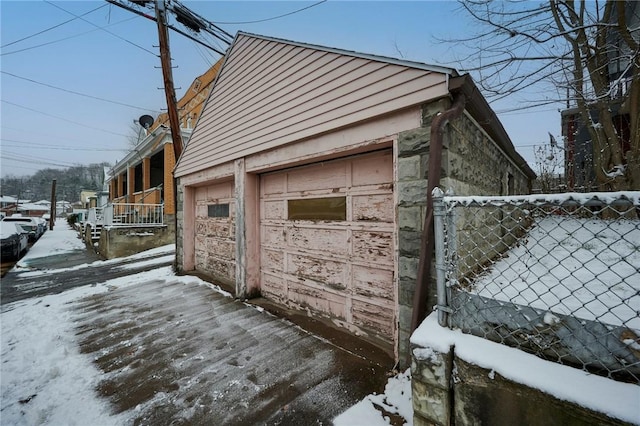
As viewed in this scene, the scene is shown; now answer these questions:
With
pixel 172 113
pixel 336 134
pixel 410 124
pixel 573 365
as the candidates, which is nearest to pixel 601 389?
pixel 573 365

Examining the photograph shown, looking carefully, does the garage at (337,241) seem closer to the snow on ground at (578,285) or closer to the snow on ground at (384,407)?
the snow on ground at (384,407)

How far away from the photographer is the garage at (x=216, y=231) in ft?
18.1

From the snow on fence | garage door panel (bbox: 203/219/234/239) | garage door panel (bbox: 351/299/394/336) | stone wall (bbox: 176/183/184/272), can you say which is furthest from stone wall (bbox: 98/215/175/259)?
the snow on fence

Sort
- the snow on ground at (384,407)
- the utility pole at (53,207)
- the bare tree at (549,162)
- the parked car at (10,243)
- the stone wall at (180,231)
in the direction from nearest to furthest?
the snow on ground at (384,407)
the stone wall at (180,231)
the parked car at (10,243)
the bare tree at (549,162)
the utility pole at (53,207)

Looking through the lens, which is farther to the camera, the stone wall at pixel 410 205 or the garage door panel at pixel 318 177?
the garage door panel at pixel 318 177

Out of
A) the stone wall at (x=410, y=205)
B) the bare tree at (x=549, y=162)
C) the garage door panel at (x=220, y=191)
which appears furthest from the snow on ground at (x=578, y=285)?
the bare tree at (x=549, y=162)

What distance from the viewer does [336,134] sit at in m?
3.14

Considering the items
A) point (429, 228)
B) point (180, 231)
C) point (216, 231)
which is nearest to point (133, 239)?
point (180, 231)

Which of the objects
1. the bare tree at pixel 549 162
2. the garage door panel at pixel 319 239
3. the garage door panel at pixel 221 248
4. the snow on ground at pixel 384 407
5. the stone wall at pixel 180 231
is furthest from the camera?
the bare tree at pixel 549 162

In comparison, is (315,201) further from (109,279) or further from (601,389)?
(109,279)

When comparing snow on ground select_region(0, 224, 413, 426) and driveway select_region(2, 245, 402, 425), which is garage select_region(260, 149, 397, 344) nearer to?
driveway select_region(2, 245, 402, 425)

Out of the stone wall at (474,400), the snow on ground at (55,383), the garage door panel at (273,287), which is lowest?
the snow on ground at (55,383)

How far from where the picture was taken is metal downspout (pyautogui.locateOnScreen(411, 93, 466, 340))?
2.20 m

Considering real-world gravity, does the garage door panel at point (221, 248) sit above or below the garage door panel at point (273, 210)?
below
